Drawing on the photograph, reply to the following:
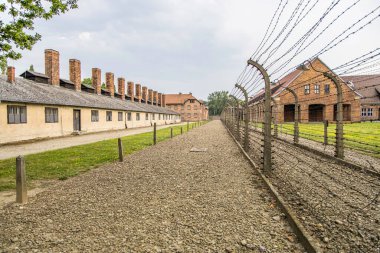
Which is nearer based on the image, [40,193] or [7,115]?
[40,193]

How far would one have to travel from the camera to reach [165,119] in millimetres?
59219

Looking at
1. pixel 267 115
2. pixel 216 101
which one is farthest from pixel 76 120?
pixel 216 101

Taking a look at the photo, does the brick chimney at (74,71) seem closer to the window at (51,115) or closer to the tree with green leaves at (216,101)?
the window at (51,115)

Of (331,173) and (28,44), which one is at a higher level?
(28,44)

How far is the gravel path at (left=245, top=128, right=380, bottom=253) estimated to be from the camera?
3.28 meters

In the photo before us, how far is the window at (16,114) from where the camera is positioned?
15.7m

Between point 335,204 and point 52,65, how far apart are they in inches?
1116

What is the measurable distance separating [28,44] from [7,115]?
26.6 ft

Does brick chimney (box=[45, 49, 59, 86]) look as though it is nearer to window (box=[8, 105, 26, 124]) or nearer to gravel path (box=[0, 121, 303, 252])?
window (box=[8, 105, 26, 124])

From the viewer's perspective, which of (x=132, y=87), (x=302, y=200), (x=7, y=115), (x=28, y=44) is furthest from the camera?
(x=132, y=87)

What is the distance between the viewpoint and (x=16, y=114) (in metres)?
16.2

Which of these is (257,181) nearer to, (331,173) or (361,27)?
(331,173)

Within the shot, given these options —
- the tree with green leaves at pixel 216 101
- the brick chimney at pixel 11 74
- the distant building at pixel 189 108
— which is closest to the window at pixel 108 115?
the brick chimney at pixel 11 74

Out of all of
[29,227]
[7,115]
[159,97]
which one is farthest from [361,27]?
[159,97]
